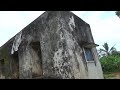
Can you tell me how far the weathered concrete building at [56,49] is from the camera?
8.72 meters

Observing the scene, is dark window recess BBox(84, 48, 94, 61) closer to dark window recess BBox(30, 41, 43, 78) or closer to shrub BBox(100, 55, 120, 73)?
dark window recess BBox(30, 41, 43, 78)

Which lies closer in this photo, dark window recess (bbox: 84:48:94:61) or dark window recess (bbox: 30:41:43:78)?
dark window recess (bbox: 84:48:94:61)

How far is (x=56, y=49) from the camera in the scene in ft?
29.4

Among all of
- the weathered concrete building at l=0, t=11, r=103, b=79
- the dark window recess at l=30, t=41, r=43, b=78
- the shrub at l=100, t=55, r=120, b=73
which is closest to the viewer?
the weathered concrete building at l=0, t=11, r=103, b=79

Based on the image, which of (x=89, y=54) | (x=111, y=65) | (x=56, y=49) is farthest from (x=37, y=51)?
(x=111, y=65)

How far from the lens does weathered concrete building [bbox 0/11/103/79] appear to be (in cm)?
872

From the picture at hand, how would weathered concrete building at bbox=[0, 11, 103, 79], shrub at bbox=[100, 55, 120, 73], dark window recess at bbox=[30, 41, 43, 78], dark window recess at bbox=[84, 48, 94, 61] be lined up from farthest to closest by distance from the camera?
shrub at bbox=[100, 55, 120, 73]
dark window recess at bbox=[30, 41, 43, 78]
dark window recess at bbox=[84, 48, 94, 61]
weathered concrete building at bbox=[0, 11, 103, 79]

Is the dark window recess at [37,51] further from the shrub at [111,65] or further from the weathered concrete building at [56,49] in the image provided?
the shrub at [111,65]

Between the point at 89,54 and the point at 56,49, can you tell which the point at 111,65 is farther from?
the point at 56,49

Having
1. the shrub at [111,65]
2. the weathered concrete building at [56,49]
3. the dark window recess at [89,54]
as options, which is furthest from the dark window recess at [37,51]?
the shrub at [111,65]

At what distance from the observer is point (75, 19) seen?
10.2 m

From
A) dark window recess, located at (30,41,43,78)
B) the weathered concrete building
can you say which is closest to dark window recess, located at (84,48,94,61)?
the weathered concrete building

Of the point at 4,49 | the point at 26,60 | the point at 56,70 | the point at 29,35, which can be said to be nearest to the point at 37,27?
the point at 29,35
